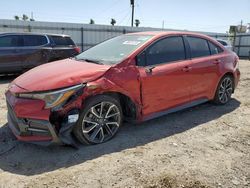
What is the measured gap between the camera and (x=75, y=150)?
366 centimetres

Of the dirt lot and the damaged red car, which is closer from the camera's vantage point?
the dirt lot

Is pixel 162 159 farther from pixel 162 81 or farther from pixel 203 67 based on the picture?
pixel 203 67

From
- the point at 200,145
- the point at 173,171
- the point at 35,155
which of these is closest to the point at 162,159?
the point at 173,171

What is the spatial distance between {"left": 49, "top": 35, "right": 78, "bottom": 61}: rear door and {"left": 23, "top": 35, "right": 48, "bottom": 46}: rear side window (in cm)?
31

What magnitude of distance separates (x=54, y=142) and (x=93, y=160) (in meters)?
0.55

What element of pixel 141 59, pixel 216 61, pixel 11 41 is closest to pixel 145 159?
pixel 141 59

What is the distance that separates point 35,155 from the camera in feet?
11.6

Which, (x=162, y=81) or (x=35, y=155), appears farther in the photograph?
(x=162, y=81)

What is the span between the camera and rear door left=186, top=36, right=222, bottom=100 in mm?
5020

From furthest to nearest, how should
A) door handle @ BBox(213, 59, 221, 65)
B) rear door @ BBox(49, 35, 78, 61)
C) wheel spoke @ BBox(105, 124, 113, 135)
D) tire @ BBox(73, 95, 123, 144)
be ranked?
rear door @ BBox(49, 35, 78, 61) < door handle @ BBox(213, 59, 221, 65) < wheel spoke @ BBox(105, 124, 113, 135) < tire @ BBox(73, 95, 123, 144)

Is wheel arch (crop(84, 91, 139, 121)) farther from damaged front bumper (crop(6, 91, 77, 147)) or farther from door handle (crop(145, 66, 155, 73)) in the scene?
damaged front bumper (crop(6, 91, 77, 147))

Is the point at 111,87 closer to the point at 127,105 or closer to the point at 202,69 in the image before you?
the point at 127,105

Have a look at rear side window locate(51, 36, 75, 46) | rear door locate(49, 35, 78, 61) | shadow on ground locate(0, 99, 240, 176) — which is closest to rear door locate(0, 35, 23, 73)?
rear door locate(49, 35, 78, 61)

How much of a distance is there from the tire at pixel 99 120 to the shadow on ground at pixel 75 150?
128mm
